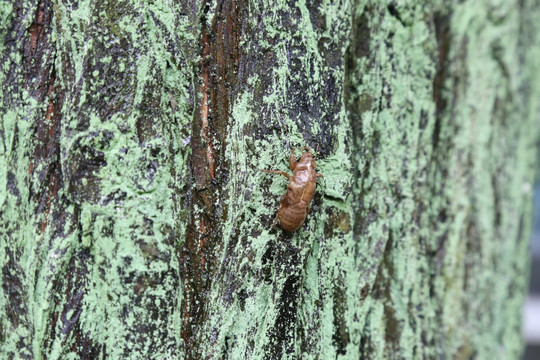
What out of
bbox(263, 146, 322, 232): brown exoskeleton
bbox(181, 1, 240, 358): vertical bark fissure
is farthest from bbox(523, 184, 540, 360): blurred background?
bbox(181, 1, 240, 358): vertical bark fissure

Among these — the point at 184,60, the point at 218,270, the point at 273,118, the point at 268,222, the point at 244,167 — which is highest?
the point at 184,60

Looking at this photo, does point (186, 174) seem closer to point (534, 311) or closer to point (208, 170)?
point (208, 170)

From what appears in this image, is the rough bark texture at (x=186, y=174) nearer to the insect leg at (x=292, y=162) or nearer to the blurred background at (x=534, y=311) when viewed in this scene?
the insect leg at (x=292, y=162)

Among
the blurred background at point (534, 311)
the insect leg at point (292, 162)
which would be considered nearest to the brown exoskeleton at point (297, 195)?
the insect leg at point (292, 162)

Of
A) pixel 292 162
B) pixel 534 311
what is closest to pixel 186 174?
pixel 292 162

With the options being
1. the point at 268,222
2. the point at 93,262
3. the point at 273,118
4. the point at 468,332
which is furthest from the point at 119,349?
the point at 468,332

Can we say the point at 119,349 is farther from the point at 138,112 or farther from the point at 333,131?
the point at 333,131

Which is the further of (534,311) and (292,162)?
(534,311)
